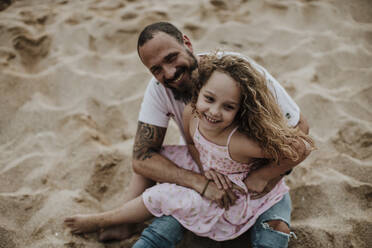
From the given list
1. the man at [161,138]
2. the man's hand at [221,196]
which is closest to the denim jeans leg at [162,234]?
the man at [161,138]

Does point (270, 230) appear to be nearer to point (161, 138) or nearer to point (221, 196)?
point (221, 196)

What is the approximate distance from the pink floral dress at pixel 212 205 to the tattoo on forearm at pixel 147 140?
278 millimetres

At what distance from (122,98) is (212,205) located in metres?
1.42

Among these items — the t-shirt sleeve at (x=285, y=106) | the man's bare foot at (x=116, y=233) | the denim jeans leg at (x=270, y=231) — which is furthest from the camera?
the man's bare foot at (x=116, y=233)

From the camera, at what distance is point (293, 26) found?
3.09 m

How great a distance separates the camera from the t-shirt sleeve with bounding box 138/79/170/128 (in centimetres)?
179

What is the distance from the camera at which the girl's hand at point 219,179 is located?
5.16 feet

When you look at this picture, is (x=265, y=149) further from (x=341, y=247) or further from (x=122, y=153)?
(x=122, y=153)

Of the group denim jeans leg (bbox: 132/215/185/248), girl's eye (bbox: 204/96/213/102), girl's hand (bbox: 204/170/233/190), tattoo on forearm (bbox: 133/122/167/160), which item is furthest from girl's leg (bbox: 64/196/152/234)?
girl's eye (bbox: 204/96/213/102)

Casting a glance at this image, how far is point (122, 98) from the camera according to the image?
2594 mm

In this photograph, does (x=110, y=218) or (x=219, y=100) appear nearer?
(x=219, y=100)

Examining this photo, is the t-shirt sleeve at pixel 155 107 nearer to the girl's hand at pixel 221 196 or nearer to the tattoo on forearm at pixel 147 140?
Result: the tattoo on forearm at pixel 147 140

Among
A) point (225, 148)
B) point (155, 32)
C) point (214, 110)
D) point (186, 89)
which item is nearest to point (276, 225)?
point (225, 148)

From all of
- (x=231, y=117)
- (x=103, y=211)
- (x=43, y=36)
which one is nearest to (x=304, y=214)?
(x=231, y=117)
